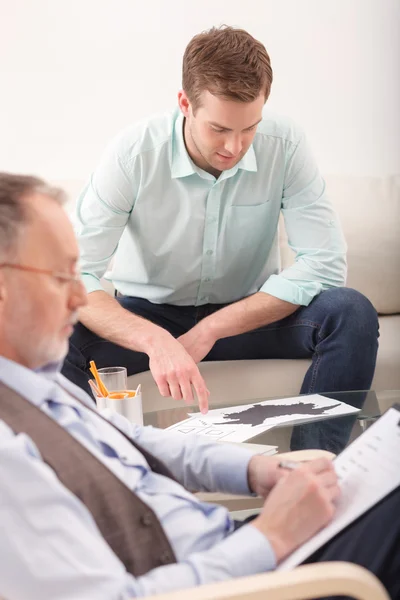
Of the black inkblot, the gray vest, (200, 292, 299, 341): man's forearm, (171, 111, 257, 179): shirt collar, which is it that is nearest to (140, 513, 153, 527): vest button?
the gray vest

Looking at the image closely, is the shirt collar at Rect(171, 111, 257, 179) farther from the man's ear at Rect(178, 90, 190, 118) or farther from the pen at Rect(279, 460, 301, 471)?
the pen at Rect(279, 460, 301, 471)

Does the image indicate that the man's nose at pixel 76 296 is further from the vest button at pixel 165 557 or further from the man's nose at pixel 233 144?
the man's nose at pixel 233 144

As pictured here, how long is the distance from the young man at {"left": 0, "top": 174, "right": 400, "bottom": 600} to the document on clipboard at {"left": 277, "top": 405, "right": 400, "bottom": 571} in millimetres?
13

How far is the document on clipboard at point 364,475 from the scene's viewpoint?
3.34ft

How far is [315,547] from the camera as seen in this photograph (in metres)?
1.00

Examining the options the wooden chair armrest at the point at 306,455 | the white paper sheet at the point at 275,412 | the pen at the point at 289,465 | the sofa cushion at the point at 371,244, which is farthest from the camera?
the sofa cushion at the point at 371,244

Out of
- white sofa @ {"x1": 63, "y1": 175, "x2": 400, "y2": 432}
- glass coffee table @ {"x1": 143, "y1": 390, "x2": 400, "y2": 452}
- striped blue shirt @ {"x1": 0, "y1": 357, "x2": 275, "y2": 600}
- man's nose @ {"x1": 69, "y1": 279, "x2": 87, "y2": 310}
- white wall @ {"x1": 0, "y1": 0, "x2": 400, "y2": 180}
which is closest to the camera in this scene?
striped blue shirt @ {"x1": 0, "y1": 357, "x2": 275, "y2": 600}

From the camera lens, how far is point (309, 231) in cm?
258

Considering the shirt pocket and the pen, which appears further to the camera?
the shirt pocket

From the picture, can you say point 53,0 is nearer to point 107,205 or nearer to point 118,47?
point 118,47

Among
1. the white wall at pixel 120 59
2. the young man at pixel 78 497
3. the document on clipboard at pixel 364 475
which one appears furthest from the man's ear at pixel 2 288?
the white wall at pixel 120 59

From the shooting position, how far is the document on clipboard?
102cm

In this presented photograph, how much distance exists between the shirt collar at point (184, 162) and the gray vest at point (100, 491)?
1.58 meters

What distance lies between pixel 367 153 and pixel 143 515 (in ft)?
9.37
